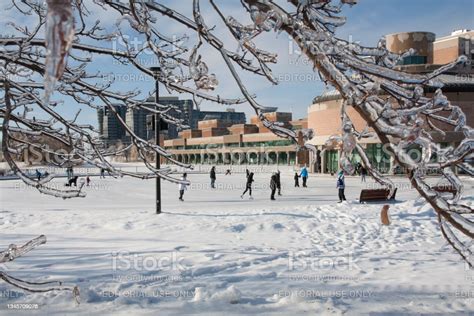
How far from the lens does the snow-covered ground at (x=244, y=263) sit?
5422 millimetres

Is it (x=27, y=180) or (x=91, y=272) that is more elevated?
(x=27, y=180)

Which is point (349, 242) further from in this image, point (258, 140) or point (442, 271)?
point (258, 140)

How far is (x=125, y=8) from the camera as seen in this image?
3.94 meters

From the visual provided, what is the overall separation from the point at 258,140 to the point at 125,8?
220 feet

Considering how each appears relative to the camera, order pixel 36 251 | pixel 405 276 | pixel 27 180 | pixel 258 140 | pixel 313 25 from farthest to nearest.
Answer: pixel 258 140 → pixel 36 251 → pixel 405 276 → pixel 27 180 → pixel 313 25

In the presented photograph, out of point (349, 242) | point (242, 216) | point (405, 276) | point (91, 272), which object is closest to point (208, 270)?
point (91, 272)
